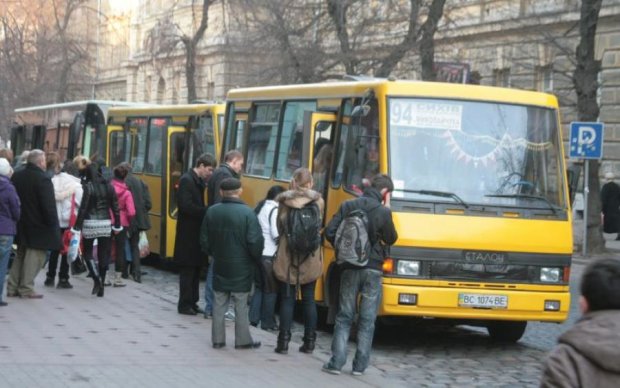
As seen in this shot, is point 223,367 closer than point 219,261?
Yes

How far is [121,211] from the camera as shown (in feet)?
57.3

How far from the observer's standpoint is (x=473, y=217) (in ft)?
40.7

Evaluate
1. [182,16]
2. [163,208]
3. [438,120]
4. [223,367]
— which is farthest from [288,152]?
[182,16]

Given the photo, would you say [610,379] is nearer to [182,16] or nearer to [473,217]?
[473,217]

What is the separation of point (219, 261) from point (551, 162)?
3.80 metres

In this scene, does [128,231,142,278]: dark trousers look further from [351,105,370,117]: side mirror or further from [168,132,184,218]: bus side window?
[351,105,370,117]: side mirror

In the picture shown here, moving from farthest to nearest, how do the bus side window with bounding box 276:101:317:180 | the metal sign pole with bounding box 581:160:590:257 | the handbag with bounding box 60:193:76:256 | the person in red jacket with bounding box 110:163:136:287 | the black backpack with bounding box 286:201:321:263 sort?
the metal sign pole with bounding box 581:160:590:257
the person in red jacket with bounding box 110:163:136:287
the handbag with bounding box 60:193:76:256
the bus side window with bounding box 276:101:317:180
the black backpack with bounding box 286:201:321:263

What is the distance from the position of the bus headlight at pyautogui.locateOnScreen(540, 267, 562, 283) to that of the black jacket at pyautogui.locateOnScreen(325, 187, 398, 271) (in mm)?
2369

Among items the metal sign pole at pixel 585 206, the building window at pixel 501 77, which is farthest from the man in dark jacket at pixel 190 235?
the building window at pixel 501 77

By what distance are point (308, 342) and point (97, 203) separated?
197 inches

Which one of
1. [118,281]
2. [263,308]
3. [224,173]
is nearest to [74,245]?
[118,281]

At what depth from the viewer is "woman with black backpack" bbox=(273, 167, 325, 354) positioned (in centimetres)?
1133

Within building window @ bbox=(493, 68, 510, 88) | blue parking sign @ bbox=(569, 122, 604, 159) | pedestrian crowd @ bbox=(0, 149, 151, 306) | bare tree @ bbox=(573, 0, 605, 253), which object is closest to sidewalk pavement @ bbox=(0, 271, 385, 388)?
pedestrian crowd @ bbox=(0, 149, 151, 306)

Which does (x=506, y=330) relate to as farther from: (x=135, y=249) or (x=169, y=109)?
(x=169, y=109)
